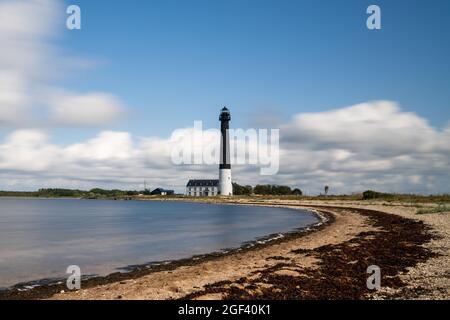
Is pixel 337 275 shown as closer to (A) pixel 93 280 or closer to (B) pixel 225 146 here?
(A) pixel 93 280

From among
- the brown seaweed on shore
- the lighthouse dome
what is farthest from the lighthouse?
the brown seaweed on shore

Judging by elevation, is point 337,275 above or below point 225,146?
below

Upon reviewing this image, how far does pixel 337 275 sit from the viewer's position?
18.2 m

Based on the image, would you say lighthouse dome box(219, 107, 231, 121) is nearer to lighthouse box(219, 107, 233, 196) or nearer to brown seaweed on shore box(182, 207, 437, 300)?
lighthouse box(219, 107, 233, 196)

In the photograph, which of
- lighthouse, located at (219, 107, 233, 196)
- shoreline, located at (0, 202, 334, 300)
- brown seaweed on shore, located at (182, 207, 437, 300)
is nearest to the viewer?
brown seaweed on shore, located at (182, 207, 437, 300)

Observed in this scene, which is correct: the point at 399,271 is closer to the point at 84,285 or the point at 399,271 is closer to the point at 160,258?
the point at 84,285

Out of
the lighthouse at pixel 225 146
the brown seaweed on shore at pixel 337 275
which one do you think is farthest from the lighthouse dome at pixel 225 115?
the brown seaweed on shore at pixel 337 275

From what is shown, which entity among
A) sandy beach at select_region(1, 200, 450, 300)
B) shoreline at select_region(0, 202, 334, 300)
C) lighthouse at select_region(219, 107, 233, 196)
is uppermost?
lighthouse at select_region(219, 107, 233, 196)

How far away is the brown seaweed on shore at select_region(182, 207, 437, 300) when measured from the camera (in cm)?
1480

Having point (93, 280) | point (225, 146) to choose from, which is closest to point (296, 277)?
point (93, 280)

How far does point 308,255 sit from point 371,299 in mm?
10779

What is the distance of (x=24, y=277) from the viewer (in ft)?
71.7

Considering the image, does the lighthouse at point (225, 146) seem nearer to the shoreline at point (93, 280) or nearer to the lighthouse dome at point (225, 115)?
the lighthouse dome at point (225, 115)
